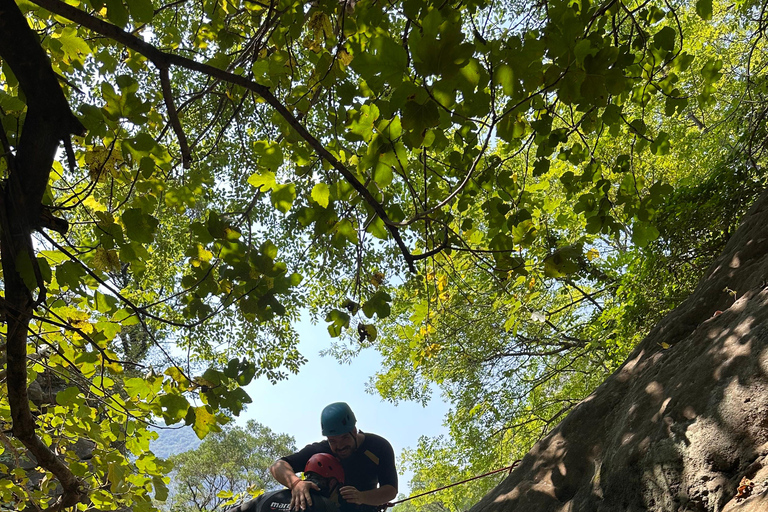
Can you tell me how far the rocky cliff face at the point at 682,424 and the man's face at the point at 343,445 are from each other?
157 cm

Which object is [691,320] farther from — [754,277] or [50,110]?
[50,110]

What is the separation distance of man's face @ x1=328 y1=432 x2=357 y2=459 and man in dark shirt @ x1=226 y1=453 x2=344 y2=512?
94 mm

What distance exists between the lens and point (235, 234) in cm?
147

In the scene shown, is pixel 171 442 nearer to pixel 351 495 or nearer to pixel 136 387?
pixel 351 495

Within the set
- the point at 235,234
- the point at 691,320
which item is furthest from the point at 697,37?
the point at 235,234

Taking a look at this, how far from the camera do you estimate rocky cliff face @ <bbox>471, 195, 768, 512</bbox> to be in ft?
3.90

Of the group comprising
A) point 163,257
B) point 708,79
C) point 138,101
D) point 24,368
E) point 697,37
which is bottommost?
point 24,368

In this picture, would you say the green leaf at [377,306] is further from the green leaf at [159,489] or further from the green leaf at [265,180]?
the green leaf at [159,489]

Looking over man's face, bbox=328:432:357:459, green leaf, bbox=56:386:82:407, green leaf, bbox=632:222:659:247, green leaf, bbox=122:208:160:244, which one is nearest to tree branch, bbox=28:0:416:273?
green leaf, bbox=122:208:160:244

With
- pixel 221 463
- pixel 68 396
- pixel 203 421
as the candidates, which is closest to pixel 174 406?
pixel 203 421

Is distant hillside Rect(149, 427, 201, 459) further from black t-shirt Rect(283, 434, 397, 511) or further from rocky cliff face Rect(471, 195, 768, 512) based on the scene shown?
rocky cliff face Rect(471, 195, 768, 512)

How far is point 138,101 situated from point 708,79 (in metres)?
→ 2.37

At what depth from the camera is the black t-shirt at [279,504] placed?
3.18m

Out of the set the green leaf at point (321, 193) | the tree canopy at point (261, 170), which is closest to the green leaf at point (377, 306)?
the tree canopy at point (261, 170)
